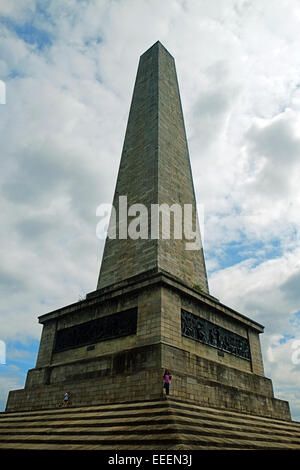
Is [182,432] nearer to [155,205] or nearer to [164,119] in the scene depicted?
[155,205]

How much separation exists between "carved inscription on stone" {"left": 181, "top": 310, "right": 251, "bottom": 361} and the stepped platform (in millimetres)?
3049

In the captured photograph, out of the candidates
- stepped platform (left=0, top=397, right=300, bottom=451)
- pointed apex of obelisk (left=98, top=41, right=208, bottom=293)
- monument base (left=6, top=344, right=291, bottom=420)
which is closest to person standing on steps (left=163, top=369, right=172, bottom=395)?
monument base (left=6, top=344, right=291, bottom=420)

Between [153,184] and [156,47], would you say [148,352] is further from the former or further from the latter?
[156,47]

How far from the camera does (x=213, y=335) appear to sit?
15117 millimetres

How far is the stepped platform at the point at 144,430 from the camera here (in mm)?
7809

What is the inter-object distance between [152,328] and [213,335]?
139 inches

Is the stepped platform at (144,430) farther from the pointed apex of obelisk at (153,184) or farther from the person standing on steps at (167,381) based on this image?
the pointed apex of obelisk at (153,184)

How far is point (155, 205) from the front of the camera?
16.5 m

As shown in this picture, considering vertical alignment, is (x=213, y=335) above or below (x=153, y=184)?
below

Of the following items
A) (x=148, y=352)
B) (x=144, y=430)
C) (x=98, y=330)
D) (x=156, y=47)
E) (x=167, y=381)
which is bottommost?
(x=144, y=430)

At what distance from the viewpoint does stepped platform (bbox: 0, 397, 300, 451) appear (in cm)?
781

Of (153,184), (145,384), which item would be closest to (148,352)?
(145,384)

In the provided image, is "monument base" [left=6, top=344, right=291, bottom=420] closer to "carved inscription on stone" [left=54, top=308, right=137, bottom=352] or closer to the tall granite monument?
the tall granite monument
